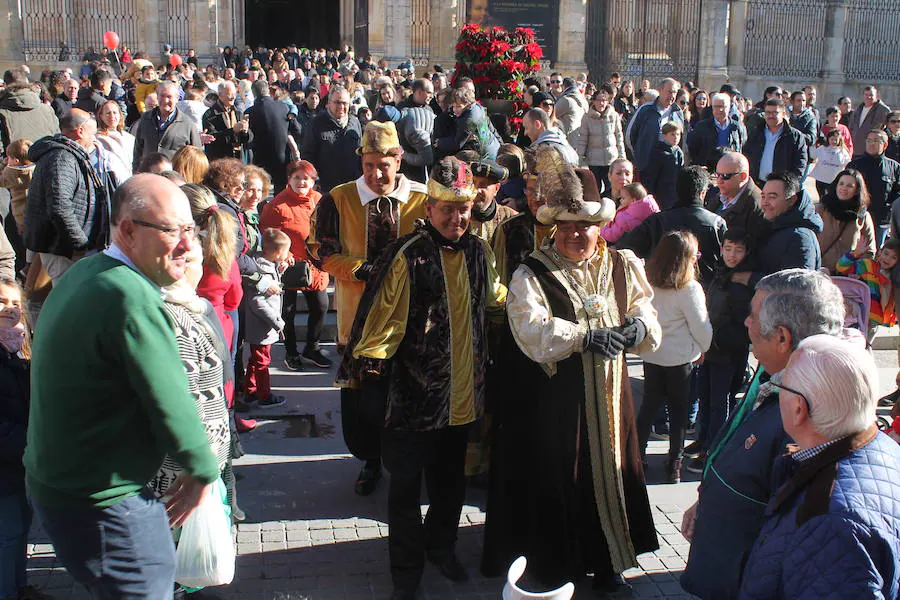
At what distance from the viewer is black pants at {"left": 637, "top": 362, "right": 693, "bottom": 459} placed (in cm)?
545

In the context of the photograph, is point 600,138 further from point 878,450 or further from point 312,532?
point 878,450

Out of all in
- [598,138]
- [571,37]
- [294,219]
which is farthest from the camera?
[571,37]

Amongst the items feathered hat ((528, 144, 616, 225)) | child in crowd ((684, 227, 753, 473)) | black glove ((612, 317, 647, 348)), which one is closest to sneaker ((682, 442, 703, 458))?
child in crowd ((684, 227, 753, 473))

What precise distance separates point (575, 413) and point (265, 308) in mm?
2791

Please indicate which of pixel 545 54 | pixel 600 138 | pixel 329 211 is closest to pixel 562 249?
pixel 329 211

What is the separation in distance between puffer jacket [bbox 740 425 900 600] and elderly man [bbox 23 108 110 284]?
4969 millimetres

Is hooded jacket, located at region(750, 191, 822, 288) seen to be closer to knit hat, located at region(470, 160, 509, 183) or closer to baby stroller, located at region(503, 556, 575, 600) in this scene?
knit hat, located at region(470, 160, 509, 183)

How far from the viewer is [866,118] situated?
1530 centimetres

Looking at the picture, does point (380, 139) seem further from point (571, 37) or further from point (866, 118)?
point (571, 37)

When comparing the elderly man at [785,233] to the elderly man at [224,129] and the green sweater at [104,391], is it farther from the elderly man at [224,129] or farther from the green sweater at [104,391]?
the elderly man at [224,129]

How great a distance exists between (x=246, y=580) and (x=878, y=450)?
286cm

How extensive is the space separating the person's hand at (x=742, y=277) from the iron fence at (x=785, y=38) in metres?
23.7

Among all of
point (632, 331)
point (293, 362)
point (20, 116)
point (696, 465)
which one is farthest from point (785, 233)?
point (20, 116)

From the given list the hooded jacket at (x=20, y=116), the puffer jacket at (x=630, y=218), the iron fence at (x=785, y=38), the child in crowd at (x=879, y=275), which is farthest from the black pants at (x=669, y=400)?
the iron fence at (x=785, y=38)
